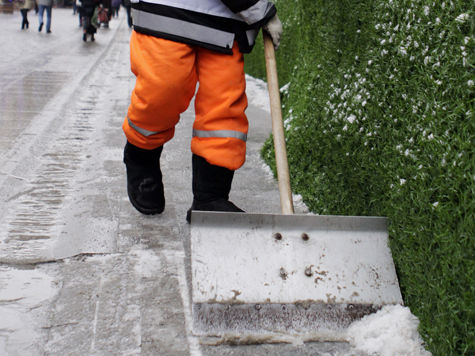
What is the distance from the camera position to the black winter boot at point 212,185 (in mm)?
2594

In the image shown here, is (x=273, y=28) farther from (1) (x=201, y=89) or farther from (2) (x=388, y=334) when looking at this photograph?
(2) (x=388, y=334)

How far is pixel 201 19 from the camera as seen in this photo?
244cm

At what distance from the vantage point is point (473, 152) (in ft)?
5.46

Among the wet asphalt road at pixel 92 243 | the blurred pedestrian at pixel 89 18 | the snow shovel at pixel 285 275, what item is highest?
the snow shovel at pixel 285 275

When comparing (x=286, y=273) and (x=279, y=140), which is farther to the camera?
(x=279, y=140)

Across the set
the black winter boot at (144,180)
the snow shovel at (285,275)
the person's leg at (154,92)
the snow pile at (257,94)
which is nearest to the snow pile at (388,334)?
the snow shovel at (285,275)

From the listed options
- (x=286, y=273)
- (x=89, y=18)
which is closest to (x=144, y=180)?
(x=286, y=273)

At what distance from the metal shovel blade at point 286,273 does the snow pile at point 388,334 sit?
0.04 m

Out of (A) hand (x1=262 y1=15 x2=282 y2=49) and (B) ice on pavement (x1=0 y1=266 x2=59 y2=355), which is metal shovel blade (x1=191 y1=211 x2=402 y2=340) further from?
(A) hand (x1=262 y1=15 x2=282 y2=49)

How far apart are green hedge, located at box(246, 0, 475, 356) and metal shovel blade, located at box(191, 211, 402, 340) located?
0.11 meters

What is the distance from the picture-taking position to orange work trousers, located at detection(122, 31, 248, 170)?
2.42 meters

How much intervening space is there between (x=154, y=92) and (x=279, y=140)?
53cm

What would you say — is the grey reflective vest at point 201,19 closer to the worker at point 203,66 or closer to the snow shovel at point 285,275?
the worker at point 203,66

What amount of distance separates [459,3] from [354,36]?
3.09ft
